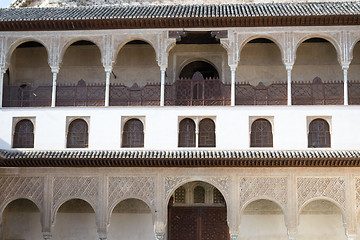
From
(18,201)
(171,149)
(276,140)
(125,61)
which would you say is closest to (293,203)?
(276,140)

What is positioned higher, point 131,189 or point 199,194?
point 131,189

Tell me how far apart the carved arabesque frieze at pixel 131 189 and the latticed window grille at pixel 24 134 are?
2.83 metres

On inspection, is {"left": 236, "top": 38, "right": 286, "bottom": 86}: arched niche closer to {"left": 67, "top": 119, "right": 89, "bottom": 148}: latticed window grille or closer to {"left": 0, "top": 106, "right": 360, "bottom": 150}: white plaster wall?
{"left": 0, "top": 106, "right": 360, "bottom": 150}: white plaster wall

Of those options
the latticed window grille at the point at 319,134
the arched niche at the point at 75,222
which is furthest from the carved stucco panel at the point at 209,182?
the arched niche at the point at 75,222

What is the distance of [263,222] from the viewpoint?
18.3 meters

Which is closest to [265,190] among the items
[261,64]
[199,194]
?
[199,194]

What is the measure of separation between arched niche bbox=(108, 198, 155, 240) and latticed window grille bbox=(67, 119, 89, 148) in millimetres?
2746

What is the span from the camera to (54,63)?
1761cm

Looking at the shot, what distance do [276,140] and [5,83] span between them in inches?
366

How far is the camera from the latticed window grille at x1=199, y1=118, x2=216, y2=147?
16828mm

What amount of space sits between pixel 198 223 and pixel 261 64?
565cm

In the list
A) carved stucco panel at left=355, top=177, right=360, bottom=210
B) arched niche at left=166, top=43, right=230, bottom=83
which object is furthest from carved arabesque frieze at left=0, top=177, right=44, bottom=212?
carved stucco panel at left=355, top=177, right=360, bottom=210

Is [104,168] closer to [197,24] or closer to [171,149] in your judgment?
[171,149]

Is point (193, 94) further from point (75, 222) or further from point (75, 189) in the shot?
point (75, 222)
